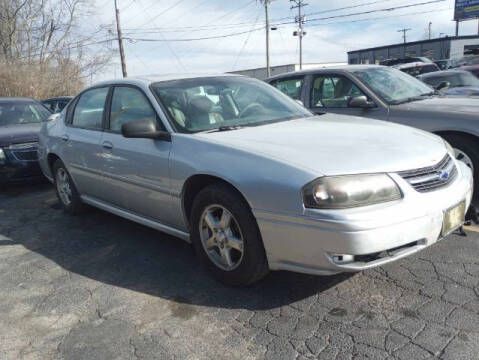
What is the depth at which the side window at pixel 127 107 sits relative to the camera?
12.4 ft

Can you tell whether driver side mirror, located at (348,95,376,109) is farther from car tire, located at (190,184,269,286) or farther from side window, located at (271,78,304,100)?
car tire, located at (190,184,269,286)

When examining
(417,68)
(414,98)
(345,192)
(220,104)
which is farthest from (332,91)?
(417,68)

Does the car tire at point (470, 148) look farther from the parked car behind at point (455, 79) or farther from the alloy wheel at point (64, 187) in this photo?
the parked car behind at point (455, 79)

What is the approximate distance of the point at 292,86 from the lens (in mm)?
6133

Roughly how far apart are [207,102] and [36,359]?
221 cm

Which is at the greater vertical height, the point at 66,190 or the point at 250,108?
the point at 250,108

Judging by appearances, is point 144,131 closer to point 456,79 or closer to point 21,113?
point 21,113

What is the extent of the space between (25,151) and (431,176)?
18.8ft

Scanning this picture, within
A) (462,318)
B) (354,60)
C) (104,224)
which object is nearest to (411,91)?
(462,318)

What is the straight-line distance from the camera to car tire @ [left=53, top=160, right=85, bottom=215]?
5.02 meters

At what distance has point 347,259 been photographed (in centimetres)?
255

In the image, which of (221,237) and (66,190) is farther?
(66,190)

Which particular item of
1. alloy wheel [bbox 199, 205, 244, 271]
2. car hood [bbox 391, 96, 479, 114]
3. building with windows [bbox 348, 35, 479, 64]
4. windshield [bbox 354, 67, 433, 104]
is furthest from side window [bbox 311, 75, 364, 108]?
building with windows [bbox 348, 35, 479, 64]

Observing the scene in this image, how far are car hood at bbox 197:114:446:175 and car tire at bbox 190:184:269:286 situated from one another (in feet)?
1.19
